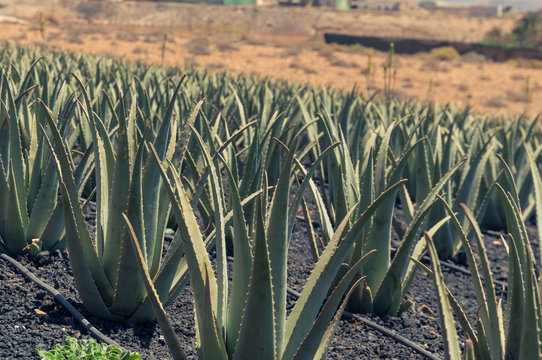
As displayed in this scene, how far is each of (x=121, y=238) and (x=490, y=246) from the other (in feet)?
8.89

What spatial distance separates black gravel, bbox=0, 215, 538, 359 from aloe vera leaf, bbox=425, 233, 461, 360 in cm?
73

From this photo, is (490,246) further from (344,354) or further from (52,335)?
(52,335)

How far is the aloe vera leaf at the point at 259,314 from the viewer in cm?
152

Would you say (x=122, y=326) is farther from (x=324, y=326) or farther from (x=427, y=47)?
(x=427, y=47)

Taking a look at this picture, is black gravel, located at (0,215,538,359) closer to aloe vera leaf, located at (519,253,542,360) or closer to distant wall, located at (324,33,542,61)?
aloe vera leaf, located at (519,253,542,360)

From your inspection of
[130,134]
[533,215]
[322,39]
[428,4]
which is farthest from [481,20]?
[428,4]

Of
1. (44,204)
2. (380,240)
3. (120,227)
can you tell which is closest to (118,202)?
(120,227)

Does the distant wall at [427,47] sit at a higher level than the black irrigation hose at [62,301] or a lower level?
lower

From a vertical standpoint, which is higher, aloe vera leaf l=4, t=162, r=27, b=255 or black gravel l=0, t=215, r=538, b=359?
aloe vera leaf l=4, t=162, r=27, b=255

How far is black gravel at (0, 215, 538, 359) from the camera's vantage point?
198cm

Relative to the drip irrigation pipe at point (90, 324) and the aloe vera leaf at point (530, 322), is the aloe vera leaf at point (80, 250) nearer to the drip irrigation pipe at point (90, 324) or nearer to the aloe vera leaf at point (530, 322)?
the drip irrigation pipe at point (90, 324)

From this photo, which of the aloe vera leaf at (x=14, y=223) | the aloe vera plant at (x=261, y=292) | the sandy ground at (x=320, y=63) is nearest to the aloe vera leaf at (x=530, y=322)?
the aloe vera plant at (x=261, y=292)

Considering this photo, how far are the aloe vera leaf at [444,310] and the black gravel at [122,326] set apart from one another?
73cm

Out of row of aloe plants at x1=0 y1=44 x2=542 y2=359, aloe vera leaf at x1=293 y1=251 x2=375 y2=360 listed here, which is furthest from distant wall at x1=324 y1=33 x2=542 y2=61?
aloe vera leaf at x1=293 y1=251 x2=375 y2=360
